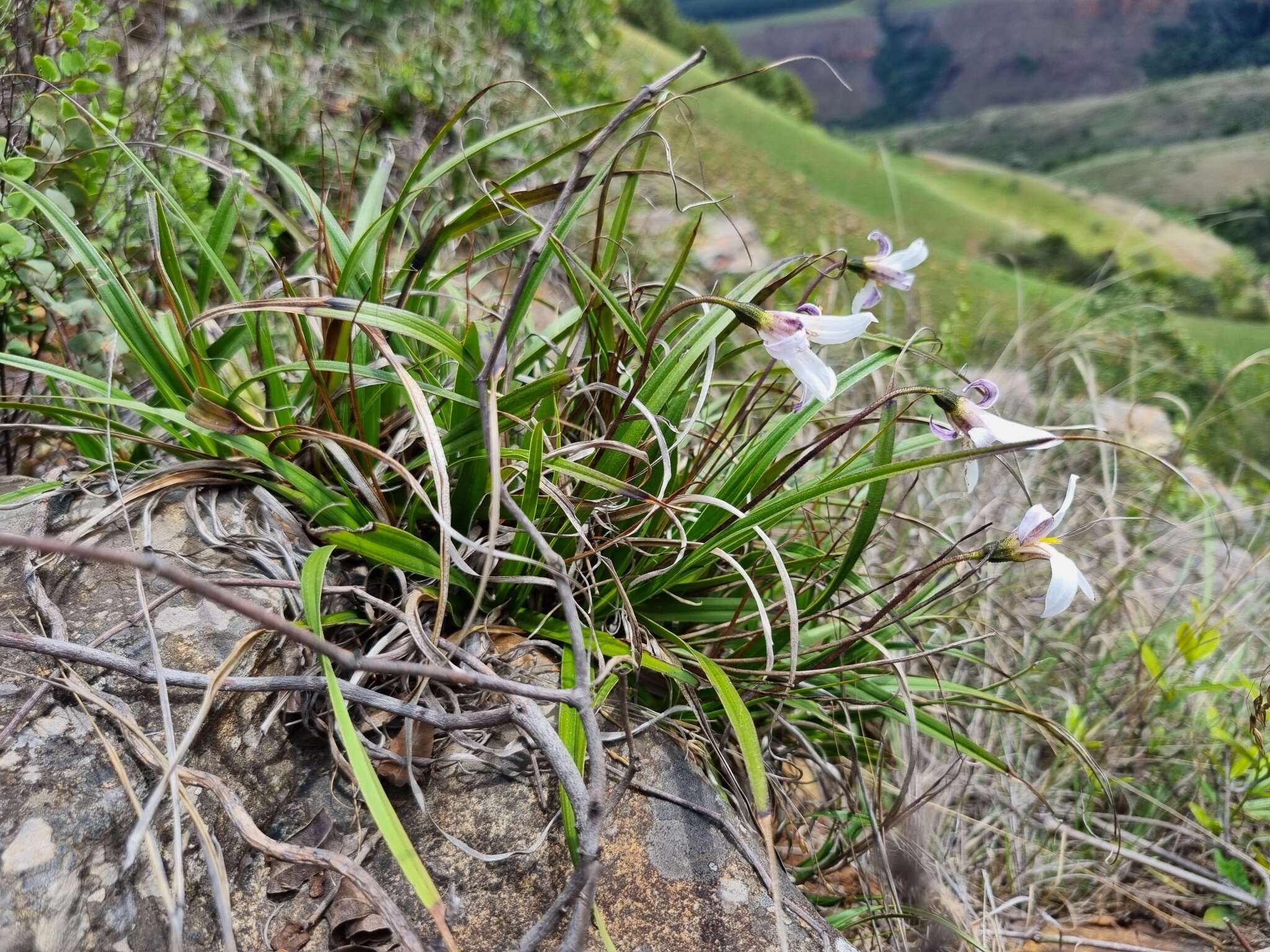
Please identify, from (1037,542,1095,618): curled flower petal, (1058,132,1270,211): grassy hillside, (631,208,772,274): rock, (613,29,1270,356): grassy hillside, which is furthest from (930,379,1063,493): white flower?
(1058,132,1270,211): grassy hillside

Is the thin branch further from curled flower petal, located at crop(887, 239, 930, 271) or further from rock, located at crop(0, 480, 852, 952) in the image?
curled flower petal, located at crop(887, 239, 930, 271)

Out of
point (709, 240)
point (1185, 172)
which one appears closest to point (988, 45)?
point (1185, 172)

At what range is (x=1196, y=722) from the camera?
174 cm

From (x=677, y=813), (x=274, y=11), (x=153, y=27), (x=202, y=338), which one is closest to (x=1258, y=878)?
A: (x=677, y=813)

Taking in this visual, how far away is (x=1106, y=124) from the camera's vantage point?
603cm

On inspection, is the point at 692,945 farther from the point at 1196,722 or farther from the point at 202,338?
the point at 1196,722

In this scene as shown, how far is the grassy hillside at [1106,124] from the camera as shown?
5523mm

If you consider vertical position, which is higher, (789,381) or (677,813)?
(789,381)

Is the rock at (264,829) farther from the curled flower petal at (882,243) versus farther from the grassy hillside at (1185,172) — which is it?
the grassy hillside at (1185,172)

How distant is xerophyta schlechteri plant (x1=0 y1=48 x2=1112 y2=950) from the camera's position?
3.35ft

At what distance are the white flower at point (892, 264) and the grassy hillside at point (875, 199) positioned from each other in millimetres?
2777

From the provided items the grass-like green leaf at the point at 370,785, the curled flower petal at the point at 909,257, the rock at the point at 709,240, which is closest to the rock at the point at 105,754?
the grass-like green leaf at the point at 370,785

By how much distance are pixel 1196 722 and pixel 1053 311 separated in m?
1.48

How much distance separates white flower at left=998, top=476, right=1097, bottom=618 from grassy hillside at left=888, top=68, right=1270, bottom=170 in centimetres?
599
